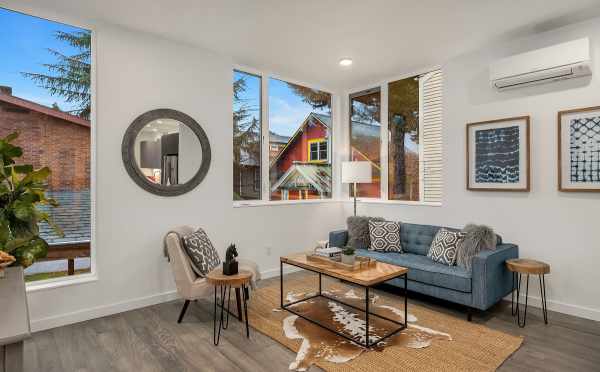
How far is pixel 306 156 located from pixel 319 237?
1244mm

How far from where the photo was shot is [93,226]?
3.21 m

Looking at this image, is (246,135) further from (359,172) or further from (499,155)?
(499,155)

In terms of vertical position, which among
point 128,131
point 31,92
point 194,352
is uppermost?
point 31,92

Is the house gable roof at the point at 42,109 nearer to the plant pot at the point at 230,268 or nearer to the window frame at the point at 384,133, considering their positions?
the plant pot at the point at 230,268

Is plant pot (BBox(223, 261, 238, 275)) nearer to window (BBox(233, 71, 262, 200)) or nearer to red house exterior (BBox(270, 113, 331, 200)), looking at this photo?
window (BBox(233, 71, 262, 200))

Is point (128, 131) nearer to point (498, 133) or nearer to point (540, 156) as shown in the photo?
point (498, 133)

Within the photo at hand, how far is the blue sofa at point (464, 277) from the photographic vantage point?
2.97m

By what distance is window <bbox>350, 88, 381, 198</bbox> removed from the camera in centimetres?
505

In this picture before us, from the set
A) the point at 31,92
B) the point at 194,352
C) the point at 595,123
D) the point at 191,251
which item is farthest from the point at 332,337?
the point at 31,92

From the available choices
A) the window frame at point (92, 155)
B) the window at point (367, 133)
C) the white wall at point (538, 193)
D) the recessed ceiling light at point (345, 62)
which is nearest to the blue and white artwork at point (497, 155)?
the white wall at point (538, 193)

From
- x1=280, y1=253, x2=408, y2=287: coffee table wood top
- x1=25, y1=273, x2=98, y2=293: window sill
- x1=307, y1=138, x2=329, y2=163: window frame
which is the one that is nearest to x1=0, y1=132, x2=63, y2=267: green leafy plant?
x1=25, y1=273, x2=98, y2=293: window sill

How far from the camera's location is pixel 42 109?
10.0ft

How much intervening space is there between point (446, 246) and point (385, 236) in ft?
2.40

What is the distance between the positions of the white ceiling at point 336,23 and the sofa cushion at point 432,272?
2.32 meters
